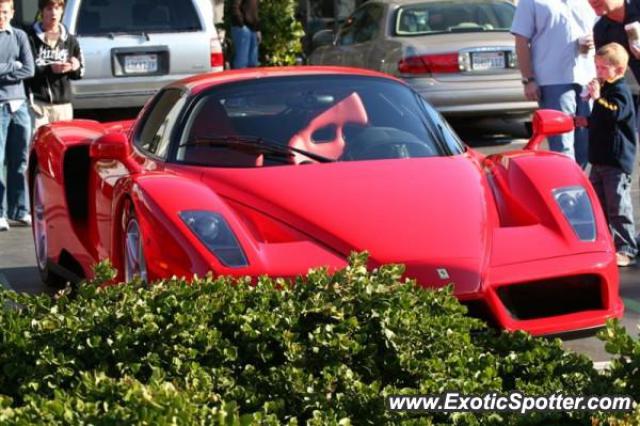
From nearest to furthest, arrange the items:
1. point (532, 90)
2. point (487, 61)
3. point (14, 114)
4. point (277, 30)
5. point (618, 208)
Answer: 1. point (618, 208)
2. point (532, 90)
3. point (14, 114)
4. point (487, 61)
5. point (277, 30)

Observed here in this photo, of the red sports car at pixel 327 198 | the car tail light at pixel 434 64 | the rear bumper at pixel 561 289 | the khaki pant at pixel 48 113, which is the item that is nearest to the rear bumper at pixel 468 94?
the car tail light at pixel 434 64

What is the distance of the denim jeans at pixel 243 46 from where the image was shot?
22.4 metres

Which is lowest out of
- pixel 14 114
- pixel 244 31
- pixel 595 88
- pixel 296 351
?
pixel 244 31

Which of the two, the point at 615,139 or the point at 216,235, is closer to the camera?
the point at 216,235

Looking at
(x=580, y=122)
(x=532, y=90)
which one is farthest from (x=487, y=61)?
(x=580, y=122)

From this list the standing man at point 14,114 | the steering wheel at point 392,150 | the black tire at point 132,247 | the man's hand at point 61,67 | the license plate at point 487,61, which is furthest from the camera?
the license plate at point 487,61

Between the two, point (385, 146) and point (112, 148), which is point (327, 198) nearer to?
point (385, 146)

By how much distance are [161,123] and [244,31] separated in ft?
45.6

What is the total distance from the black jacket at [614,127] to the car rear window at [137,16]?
27.1ft

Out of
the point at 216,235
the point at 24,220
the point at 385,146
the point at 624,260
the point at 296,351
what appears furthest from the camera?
the point at 24,220

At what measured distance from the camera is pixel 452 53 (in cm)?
1652

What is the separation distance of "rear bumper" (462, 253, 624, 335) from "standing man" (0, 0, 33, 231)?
6.06 m

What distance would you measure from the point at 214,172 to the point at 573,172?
71.7 inches

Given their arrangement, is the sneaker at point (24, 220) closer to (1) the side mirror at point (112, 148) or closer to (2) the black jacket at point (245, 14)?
(1) the side mirror at point (112, 148)
